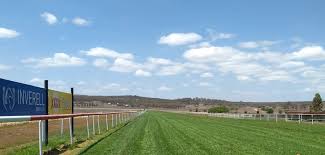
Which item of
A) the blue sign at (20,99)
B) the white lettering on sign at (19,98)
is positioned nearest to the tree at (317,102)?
the blue sign at (20,99)

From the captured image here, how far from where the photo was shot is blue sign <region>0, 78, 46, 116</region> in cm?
1241

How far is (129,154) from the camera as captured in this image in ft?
44.4

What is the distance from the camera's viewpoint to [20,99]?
14.1 m

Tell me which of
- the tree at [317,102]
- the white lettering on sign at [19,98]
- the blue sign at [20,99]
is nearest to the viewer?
the blue sign at [20,99]

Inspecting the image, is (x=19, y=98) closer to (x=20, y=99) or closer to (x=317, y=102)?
(x=20, y=99)

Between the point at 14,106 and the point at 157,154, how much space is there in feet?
13.2

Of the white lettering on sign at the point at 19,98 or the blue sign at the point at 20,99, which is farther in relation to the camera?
the white lettering on sign at the point at 19,98

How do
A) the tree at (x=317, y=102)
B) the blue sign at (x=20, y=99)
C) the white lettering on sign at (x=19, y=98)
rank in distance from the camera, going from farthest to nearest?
the tree at (x=317, y=102) < the white lettering on sign at (x=19, y=98) < the blue sign at (x=20, y=99)

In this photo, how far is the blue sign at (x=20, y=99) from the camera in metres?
12.4

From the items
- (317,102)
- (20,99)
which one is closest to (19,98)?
(20,99)

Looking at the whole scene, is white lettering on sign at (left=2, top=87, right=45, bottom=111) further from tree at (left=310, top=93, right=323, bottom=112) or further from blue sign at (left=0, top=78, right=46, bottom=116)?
tree at (left=310, top=93, right=323, bottom=112)

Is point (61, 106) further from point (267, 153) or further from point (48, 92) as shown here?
point (267, 153)

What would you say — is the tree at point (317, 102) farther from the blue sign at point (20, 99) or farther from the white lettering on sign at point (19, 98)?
the white lettering on sign at point (19, 98)

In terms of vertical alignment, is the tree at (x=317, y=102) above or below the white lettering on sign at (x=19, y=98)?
below
